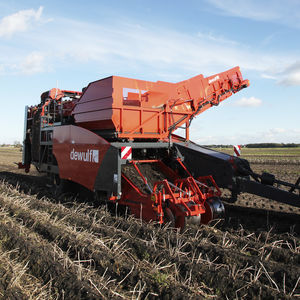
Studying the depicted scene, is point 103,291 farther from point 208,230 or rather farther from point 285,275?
point 208,230

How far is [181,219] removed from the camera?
4.82 m

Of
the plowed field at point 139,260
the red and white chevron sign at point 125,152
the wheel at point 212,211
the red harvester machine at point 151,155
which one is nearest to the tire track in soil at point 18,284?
the plowed field at point 139,260

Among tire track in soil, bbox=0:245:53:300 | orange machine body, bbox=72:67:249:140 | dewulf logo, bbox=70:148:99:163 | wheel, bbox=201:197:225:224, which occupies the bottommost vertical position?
tire track in soil, bbox=0:245:53:300

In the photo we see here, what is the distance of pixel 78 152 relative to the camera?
6430 millimetres

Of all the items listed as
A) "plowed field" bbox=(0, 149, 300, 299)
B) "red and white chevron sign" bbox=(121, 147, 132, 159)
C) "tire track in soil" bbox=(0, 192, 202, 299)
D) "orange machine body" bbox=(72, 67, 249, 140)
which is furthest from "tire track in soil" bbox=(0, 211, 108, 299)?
"orange machine body" bbox=(72, 67, 249, 140)

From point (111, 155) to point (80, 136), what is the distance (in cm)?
120

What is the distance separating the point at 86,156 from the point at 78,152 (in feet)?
1.21

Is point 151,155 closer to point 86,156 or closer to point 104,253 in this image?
point 86,156

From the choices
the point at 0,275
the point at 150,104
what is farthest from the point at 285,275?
the point at 150,104

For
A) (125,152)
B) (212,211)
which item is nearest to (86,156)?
(125,152)

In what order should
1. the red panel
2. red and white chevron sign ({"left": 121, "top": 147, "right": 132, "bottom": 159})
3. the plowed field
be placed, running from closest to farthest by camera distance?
the plowed field, red and white chevron sign ({"left": 121, "top": 147, "right": 132, "bottom": 159}), the red panel

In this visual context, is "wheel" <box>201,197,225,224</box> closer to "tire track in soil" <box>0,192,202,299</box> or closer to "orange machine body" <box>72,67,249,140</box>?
"tire track in soil" <box>0,192,202,299</box>

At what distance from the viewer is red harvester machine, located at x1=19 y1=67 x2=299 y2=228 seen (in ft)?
16.9

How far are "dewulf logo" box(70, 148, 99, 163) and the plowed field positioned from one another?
1.15m
